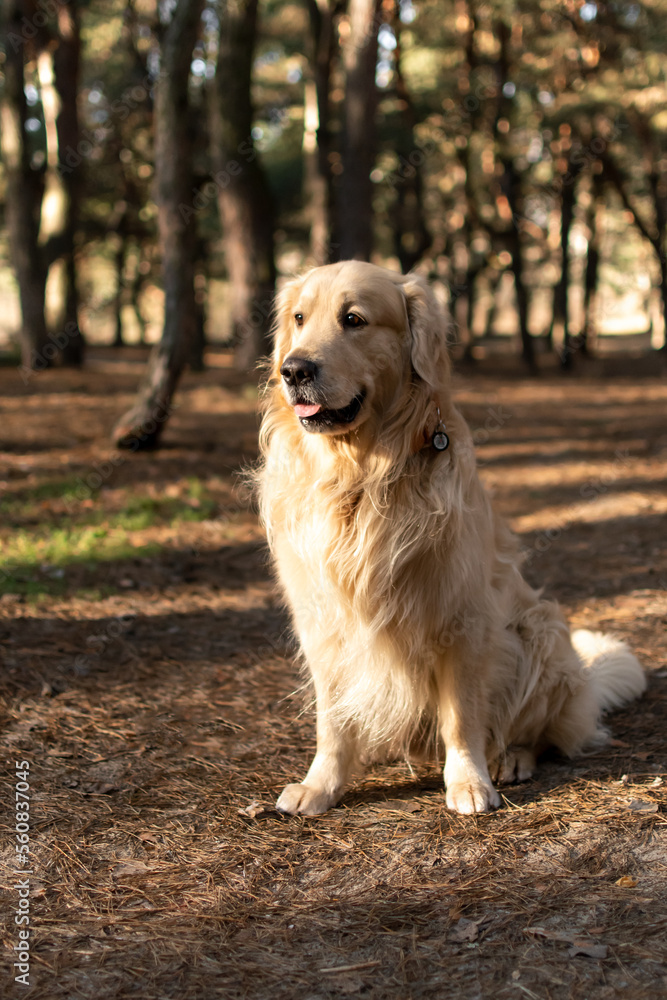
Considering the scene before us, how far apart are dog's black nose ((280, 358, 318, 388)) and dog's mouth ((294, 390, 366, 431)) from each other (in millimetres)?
86

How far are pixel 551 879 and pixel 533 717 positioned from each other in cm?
83

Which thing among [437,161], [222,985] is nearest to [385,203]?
[437,161]

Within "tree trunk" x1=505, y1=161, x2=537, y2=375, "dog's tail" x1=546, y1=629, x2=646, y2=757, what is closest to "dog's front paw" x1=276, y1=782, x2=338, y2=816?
"dog's tail" x1=546, y1=629, x2=646, y2=757

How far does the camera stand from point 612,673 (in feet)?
11.9

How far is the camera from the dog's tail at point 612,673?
11.8 feet

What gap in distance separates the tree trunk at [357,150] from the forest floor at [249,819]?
4.77 metres

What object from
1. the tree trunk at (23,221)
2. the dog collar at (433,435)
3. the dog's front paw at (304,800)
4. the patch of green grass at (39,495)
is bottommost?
the dog's front paw at (304,800)

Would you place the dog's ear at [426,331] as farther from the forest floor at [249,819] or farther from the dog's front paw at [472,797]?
the forest floor at [249,819]

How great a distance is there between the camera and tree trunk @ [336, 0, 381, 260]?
378 inches

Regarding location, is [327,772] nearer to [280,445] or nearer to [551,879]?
[551,879]

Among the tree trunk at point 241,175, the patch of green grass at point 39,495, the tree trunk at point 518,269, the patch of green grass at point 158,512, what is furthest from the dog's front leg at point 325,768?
the tree trunk at point 518,269

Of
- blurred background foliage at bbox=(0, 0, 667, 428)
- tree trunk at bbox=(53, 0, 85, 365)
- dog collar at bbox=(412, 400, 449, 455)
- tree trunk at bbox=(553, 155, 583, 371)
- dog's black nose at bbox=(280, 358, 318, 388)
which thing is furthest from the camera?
tree trunk at bbox=(553, 155, 583, 371)

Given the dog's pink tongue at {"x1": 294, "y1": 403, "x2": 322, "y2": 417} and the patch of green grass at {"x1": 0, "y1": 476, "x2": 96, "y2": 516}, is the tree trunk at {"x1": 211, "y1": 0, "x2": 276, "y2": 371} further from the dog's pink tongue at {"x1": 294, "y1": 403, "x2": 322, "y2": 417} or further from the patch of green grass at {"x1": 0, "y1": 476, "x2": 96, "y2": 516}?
the dog's pink tongue at {"x1": 294, "y1": 403, "x2": 322, "y2": 417}

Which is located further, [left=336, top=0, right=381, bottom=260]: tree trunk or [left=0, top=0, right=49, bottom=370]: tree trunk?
[left=0, top=0, right=49, bottom=370]: tree trunk
